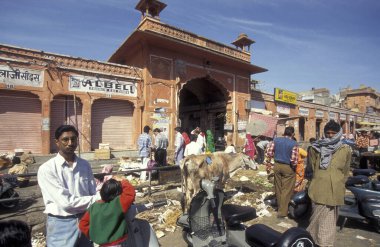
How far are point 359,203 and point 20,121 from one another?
41.9ft

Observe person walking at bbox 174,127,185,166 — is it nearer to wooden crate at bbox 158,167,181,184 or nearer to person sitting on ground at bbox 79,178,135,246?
wooden crate at bbox 158,167,181,184

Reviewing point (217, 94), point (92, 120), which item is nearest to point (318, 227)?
point (92, 120)

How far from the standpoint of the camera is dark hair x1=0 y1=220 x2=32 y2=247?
131cm

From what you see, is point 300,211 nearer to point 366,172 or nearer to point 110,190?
point 366,172

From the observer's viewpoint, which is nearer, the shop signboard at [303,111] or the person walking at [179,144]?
the person walking at [179,144]

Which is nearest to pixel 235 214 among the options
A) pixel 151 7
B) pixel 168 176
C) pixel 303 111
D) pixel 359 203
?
pixel 359 203

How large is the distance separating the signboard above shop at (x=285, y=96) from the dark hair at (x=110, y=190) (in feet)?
71.5

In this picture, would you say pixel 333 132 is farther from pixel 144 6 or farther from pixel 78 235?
pixel 144 6

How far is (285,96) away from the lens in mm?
23469

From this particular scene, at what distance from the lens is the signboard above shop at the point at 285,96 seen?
74.1ft

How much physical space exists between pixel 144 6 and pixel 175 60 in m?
3.49

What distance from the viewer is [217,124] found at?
20.7 meters

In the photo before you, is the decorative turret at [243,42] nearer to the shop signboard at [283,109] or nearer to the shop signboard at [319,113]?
the shop signboard at [283,109]

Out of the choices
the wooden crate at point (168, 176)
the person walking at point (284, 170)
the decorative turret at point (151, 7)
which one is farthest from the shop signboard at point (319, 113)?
the person walking at point (284, 170)
